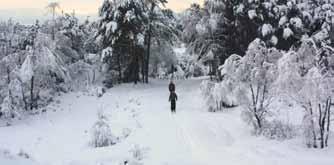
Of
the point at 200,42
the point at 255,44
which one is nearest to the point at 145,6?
the point at 200,42

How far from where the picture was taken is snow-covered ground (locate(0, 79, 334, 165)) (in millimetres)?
11461

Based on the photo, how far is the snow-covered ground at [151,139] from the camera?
11461mm

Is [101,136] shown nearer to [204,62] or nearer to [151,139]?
[151,139]

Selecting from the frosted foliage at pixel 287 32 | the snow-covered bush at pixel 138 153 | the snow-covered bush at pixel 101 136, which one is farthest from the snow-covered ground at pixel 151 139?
the frosted foliage at pixel 287 32

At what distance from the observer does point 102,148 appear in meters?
13.7

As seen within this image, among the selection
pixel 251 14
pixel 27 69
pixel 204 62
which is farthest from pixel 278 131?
pixel 204 62

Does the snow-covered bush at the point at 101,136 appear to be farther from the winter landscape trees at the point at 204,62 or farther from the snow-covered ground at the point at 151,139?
the snow-covered ground at the point at 151,139

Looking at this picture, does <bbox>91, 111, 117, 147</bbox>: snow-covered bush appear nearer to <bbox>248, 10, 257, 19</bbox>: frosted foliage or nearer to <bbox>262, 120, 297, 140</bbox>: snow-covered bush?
<bbox>262, 120, 297, 140</bbox>: snow-covered bush

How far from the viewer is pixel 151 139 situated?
14070mm

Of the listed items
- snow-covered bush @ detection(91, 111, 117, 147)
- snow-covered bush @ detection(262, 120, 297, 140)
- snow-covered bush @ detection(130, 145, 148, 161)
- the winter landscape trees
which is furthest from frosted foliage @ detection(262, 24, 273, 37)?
snow-covered bush @ detection(130, 145, 148, 161)

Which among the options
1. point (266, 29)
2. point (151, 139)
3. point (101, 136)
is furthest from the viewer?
point (266, 29)

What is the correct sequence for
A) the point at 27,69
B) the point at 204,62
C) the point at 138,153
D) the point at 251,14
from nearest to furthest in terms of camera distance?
the point at 138,153
the point at 27,69
the point at 251,14
the point at 204,62

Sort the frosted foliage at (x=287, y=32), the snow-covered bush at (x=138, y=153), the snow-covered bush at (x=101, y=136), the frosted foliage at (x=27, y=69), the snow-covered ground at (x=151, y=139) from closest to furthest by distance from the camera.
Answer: the snow-covered ground at (x=151, y=139) → the snow-covered bush at (x=138, y=153) → the snow-covered bush at (x=101, y=136) → the frosted foliage at (x=27, y=69) → the frosted foliage at (x=287, y=32)

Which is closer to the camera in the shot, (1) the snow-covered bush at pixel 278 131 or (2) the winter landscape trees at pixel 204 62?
(2) the winter landscape trees at pixel 204 62
